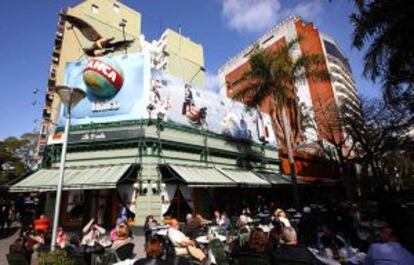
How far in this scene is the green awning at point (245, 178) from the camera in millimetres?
17850

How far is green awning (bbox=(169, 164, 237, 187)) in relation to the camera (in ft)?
49.6

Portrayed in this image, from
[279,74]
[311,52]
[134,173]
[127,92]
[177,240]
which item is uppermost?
[311,52]

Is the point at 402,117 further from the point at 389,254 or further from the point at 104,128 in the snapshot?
the point at 389,254

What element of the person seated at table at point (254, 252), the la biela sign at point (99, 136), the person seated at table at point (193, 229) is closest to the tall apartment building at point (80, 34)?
the la biela sign at point (99, 136)

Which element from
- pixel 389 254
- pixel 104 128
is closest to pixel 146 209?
pixel 104 128

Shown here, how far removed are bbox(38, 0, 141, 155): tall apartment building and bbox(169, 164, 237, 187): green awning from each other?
22.1m

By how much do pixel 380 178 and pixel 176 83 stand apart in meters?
27.1

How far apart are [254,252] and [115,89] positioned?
510 inches

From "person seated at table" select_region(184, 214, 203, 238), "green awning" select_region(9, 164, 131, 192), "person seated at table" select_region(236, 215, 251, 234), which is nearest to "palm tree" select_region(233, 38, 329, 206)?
"person seated at table" select_region(236, 215, 251, 234)

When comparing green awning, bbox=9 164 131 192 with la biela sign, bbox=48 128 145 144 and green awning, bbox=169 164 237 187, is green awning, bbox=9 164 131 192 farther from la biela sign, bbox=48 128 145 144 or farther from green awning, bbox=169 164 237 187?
green awning, bbox=169 164 237 187

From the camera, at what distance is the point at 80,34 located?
121 feet

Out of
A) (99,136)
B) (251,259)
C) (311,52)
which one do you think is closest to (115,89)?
(99,136)

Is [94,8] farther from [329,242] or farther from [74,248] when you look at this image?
[329,242]

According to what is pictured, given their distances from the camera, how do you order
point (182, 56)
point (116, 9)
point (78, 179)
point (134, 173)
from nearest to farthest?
1. point (78, 179)
2. point (134, 173)
3. point (116, 9)
4. point (182, 56)
